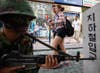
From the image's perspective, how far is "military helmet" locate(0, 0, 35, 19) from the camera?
1603 mm

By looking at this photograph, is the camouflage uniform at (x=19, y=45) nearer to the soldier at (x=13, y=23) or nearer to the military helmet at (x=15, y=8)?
the soldier at (x=13, y=23)

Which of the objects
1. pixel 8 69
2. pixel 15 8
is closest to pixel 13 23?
pixel 15 8

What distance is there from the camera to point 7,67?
1644 mm

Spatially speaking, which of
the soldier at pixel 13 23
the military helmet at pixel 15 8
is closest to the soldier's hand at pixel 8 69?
the soldier at pixel 13 23

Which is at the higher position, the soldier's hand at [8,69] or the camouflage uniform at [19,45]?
the camouflage uniform at [19,45]

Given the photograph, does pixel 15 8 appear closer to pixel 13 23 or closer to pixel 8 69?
pixel 13 23

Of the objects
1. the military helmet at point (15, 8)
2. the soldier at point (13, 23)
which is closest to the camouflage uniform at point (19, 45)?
the soldier at point (13, 23)

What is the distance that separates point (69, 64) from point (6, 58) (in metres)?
2.61

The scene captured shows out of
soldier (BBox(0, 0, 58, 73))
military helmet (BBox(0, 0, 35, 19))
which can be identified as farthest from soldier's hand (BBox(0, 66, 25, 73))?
military helmet (BBox(0, 0, 35, 19))

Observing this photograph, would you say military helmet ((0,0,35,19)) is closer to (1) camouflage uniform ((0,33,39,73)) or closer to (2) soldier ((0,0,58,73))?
(2) soldier ((0,0,58,73))

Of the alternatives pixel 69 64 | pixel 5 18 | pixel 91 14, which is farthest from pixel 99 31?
pixel 69 64

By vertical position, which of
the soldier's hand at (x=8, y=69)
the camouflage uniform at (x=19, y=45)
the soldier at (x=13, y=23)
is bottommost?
the soldier's hand at (x=8, y=69)

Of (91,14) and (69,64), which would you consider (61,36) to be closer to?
(69,64)

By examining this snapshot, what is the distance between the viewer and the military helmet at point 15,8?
1.60m
